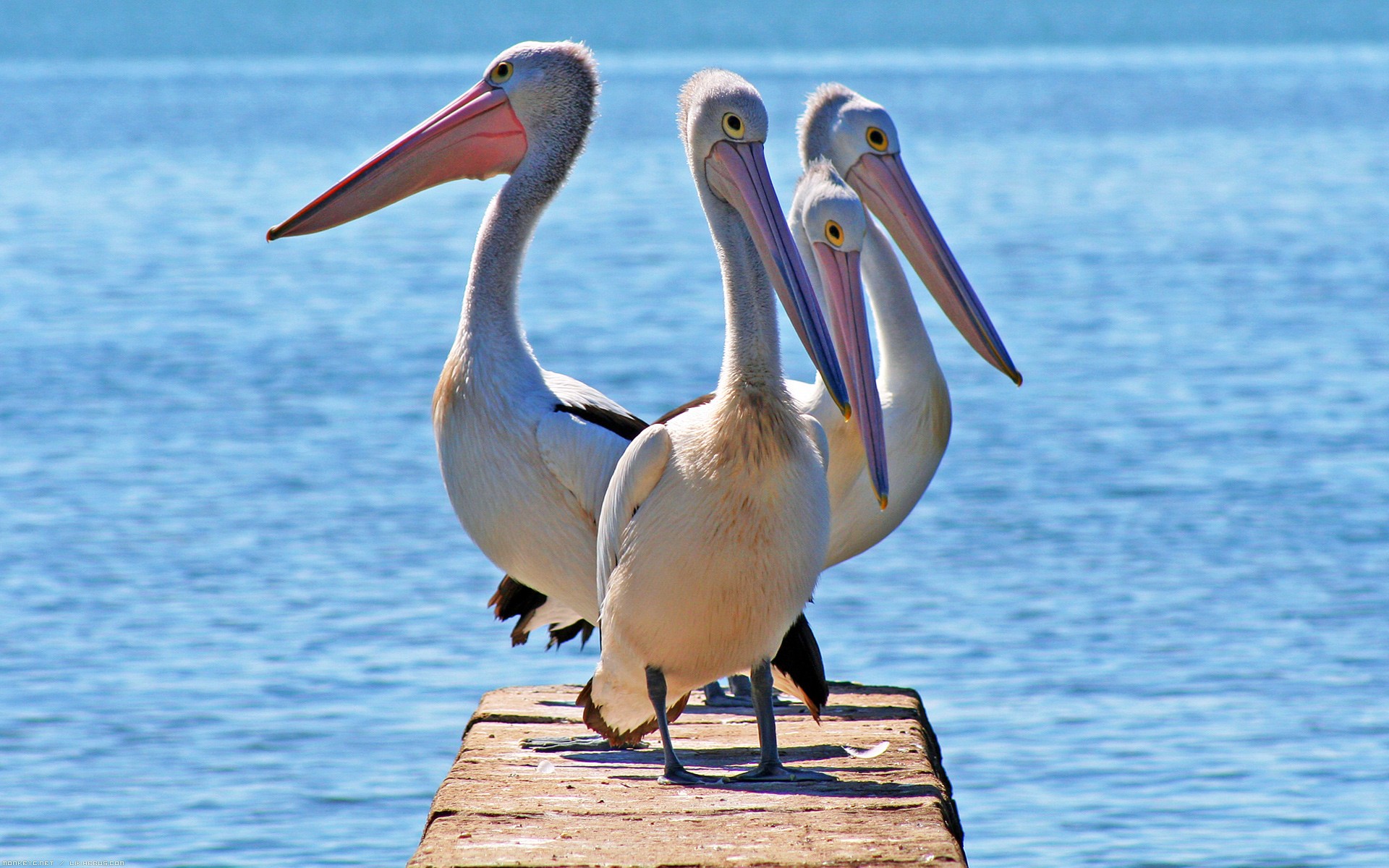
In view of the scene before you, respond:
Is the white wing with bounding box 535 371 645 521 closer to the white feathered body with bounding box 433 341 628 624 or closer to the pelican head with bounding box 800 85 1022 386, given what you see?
the white feathered body with bounding box 433 341 628 624

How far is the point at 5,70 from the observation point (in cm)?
6706

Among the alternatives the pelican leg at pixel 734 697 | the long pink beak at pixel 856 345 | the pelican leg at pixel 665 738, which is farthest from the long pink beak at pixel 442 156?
the pelican leg at pixel 665 738

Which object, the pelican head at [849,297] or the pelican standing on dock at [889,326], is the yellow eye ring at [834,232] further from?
the pelican standing on dock at [889,326]

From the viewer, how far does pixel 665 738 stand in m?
4.04

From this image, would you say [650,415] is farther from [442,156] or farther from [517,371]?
[517,371]

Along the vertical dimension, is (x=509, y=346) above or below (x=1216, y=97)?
below

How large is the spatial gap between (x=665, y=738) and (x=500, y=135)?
5.87 ft

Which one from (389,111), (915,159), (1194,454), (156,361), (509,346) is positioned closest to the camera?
(509,346)

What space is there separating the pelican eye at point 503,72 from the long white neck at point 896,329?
3.56 feet

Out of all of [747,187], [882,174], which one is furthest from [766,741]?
[882,174]

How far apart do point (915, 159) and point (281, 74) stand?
1711 inches

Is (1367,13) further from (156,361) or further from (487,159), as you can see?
(487,159)

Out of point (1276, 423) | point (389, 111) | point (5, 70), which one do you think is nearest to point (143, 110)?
Answer: point (389, 111)

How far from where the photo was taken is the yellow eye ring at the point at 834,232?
15.5 ft
